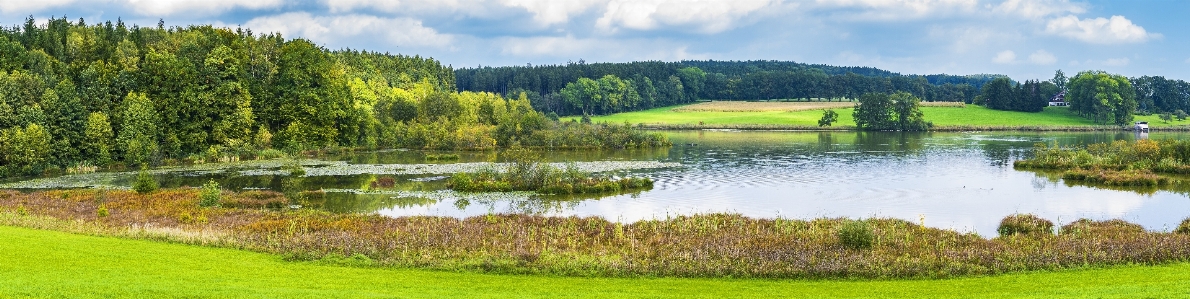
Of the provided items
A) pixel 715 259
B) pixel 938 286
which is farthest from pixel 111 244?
pixel 938 286

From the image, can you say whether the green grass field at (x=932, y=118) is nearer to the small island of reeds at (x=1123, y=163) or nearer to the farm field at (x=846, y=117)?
the farm field at (x=846, y=117)

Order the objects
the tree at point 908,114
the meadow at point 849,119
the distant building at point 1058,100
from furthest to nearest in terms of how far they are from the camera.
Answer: the distant building at point 1058,100, the meadow at point 849,119, the tree at point 908,114

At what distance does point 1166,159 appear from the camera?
64.2 m

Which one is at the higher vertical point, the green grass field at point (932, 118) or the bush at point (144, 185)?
the green grass field at point (932, 118)

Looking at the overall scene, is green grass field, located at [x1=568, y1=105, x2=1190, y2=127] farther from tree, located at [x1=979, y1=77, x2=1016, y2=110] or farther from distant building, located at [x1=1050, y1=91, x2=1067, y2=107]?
distant building, located at [x1=1050, y1=91, x2=1067, y2=107]

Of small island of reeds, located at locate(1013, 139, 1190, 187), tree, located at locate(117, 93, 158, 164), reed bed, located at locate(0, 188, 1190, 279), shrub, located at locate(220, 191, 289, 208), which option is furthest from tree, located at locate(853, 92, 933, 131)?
shrub, located at locate(220, 191, 289, 208)

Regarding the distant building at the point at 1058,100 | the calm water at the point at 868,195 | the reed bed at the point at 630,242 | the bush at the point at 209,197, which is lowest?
the calm water at the point at 868,195

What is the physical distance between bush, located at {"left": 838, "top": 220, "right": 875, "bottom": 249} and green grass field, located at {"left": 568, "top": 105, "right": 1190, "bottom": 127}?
136 meters

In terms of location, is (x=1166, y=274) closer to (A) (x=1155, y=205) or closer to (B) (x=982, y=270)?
(B) (x=982, y=270)

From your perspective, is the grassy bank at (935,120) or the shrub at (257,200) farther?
the grassy bank at (935,120)

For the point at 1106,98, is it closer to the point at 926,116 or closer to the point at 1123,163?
the point at 926,116

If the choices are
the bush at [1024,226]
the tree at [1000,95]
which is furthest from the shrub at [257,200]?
the tree at [1000,95]

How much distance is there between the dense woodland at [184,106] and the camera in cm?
6762

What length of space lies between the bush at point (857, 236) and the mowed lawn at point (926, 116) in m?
136
